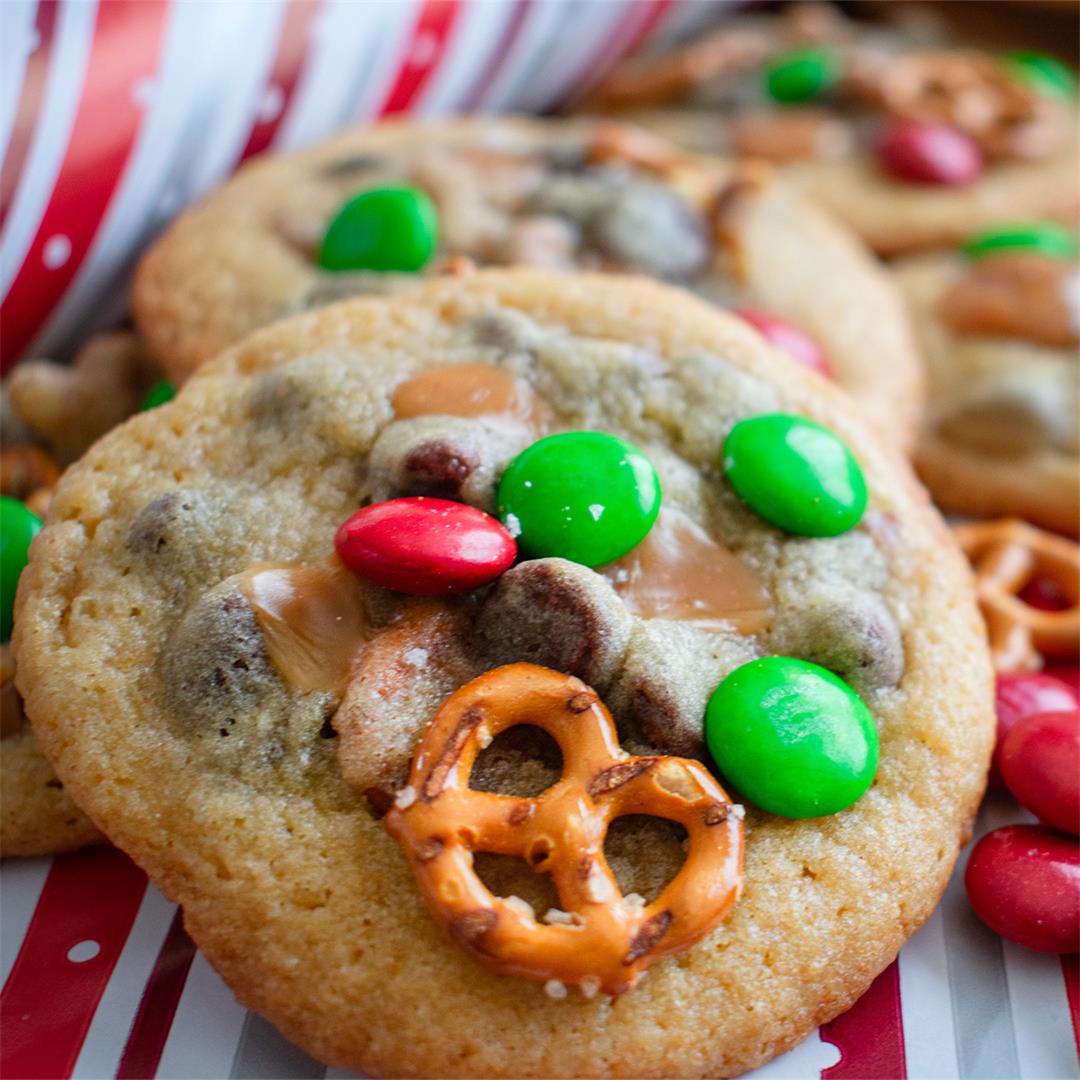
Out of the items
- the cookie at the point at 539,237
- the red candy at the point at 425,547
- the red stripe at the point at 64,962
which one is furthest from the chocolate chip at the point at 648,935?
the cookie at the point at 539,237

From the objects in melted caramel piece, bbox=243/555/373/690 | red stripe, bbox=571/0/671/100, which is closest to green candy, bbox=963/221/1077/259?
red stripe, bbox=571/0/671/100

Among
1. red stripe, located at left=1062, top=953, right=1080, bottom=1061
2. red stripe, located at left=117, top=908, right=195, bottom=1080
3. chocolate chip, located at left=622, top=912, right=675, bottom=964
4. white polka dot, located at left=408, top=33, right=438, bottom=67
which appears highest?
white polka dot, located at left=408, top=33, right=438, bottom=67

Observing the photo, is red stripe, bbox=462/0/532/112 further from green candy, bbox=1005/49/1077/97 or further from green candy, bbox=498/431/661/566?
green candy, bbox=498/431/661/566

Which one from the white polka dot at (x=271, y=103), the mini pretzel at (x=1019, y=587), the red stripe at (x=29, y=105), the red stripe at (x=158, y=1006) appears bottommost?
the mini pretzel at (x=1019, y=587)

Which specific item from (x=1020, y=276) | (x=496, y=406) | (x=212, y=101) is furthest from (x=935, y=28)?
(x=496, y=406)

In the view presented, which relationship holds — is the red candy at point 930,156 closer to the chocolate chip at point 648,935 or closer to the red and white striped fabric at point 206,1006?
the red and white striped fabric at point 206,1006

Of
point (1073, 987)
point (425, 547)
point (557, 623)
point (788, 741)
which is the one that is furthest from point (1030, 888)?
point (425, 547)
